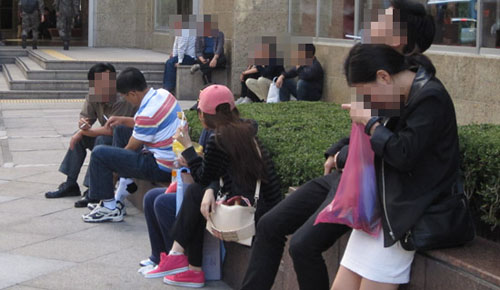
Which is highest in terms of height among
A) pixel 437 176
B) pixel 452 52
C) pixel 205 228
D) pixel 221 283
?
pixel 452 52

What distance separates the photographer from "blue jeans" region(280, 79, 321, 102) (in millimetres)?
11039

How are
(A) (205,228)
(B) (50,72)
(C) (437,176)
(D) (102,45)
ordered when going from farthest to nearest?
(D) (102,45)
(B) (50,72)
(A) (205,228)
(C) (437,176)

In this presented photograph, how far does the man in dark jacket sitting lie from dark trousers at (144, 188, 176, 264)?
5502 mm

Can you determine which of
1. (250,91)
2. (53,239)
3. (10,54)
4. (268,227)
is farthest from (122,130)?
(10,54)

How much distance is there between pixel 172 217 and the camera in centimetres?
554

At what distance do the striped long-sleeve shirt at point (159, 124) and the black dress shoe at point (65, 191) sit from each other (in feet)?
5.34

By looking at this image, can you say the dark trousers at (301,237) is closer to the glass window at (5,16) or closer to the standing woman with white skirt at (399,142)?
the standing woman with white skirt at (399,142)

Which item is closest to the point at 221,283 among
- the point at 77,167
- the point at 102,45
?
the point at 77,167

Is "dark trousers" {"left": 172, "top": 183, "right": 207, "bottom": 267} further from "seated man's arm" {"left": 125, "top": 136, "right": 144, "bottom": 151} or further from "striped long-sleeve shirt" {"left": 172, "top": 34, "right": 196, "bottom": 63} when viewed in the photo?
"striped long-sleeve shirt" {"left": 172, "top": 34, "right": 196, "bottom": 63}

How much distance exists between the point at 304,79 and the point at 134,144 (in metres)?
4.85

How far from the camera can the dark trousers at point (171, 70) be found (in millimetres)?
16172

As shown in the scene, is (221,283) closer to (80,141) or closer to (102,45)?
(80,141)

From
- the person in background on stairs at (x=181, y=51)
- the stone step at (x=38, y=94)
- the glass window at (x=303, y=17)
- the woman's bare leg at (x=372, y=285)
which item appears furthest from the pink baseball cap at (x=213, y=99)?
the stone step at (x=38, y=94)

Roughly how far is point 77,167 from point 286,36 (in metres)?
5.10
